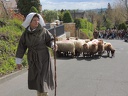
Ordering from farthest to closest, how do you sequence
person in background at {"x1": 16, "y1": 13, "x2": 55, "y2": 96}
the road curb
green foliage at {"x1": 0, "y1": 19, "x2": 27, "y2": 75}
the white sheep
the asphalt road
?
the white sheep < green foliage at {"x1": 0, "y1": 19, "x2": 27, "y2": 75} < the road curb < the asphalt road < person in background at {"x1": 16, "y1": 13, "x2": 55, "y2": 96}

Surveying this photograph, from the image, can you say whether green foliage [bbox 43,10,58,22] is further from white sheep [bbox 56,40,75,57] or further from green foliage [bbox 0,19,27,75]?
green foliage [bbox 0,19,27,75]

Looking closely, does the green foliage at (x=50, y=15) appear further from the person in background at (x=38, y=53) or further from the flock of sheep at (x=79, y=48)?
the person in background at (x=38, y=53)

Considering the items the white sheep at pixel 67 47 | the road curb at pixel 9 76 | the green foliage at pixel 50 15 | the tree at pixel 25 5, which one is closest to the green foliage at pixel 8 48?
the road curb at pixel 9 76

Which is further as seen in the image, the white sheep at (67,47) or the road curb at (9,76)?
the white sheep at (67,47)

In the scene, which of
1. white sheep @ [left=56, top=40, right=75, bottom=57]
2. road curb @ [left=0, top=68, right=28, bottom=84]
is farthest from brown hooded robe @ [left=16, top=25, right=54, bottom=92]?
white sheep @ [left=56, top=40, right=75, bottom=57]

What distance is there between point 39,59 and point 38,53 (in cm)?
12

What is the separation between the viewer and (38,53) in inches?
239

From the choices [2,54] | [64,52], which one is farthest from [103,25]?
[2,54]

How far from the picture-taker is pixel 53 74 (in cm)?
630

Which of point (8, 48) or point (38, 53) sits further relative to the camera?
point (8, 48)

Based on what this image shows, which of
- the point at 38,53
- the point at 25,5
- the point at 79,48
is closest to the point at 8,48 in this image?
the point at 79,48

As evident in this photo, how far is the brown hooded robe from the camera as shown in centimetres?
605

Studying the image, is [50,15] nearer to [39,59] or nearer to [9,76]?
[9,76]

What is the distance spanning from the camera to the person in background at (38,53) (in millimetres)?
6027
